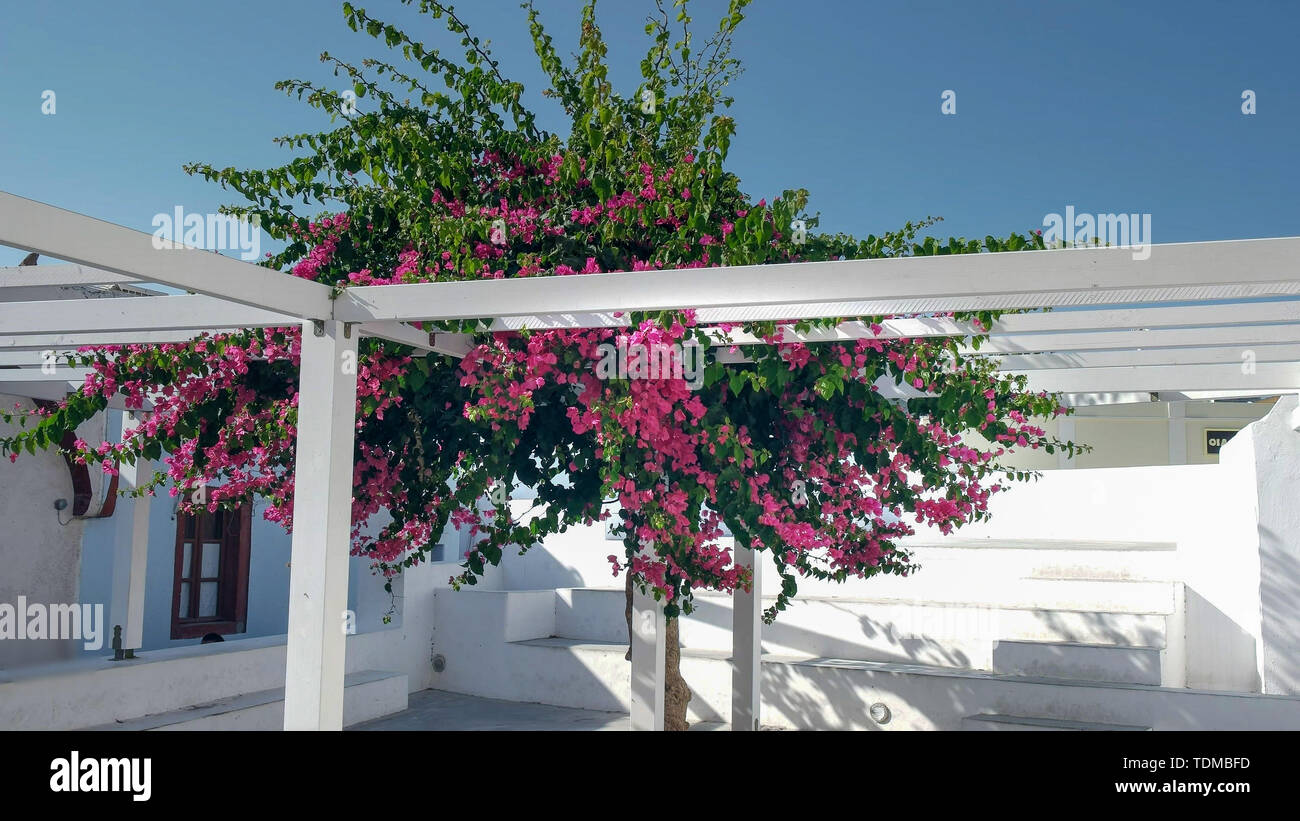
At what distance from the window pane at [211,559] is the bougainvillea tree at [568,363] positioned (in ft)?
18.2

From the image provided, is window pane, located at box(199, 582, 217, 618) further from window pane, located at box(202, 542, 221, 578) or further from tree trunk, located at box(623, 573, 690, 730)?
tree trunk, located at box(623, 573, 690, 730)

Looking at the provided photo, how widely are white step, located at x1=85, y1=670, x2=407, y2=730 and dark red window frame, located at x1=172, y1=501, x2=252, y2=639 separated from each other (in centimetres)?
196

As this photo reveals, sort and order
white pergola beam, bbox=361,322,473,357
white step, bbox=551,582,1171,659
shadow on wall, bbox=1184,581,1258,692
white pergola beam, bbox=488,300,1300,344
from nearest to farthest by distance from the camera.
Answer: white pergola beam, bbox=361,322,473,357 < white pergola beam, bbox=488,300,1300,344 < shadow on wall, bbox=1184,581,1258,692 < white step, bbox=551,582,1171,659

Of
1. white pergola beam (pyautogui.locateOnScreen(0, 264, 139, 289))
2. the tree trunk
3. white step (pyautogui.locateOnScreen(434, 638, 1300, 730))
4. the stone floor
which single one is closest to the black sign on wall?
white step (pyautogui.locateOnScreen(434, 638, 1300, 730))

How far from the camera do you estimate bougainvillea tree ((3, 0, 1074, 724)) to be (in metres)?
4.17

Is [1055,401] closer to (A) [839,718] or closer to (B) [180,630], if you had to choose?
(A) [839,718]

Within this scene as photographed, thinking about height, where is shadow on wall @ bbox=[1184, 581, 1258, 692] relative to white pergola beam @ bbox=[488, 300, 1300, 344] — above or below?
below

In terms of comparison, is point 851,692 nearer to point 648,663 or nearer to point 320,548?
point 648,663

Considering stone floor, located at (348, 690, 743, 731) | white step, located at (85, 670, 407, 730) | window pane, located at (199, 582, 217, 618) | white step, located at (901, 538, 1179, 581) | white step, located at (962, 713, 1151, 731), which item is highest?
white step, located at (901, 538, 1179, 581)

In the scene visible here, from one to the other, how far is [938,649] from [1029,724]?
1.81 m

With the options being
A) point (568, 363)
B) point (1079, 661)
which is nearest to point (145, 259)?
point (568, 363)

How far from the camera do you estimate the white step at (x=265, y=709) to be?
691 cm

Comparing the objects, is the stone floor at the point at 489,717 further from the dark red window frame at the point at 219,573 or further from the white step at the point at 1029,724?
the white step at the point at 1029,724
